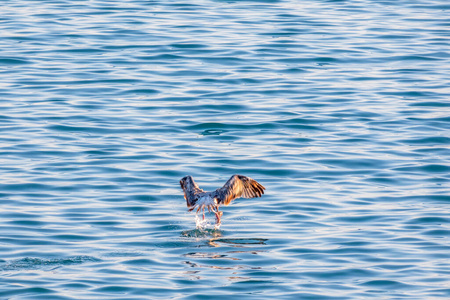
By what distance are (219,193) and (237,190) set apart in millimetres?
282

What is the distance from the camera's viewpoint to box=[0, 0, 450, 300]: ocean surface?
11414 mm

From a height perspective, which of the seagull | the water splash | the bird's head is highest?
the bird's head

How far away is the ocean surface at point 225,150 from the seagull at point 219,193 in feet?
1.33

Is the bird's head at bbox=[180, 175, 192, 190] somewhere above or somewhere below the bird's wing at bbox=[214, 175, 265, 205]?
above

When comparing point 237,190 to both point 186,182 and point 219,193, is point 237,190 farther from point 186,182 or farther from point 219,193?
point 186,182

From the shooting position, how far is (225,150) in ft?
52.7

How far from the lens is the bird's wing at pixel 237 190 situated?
12.7m

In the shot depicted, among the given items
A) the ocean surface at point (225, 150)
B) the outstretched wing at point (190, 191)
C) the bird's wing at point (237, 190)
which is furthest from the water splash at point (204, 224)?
the bird's wing at point (237, 190)

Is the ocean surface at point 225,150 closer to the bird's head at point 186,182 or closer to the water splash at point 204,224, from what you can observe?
the water splash at point 204,224

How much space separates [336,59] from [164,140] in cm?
684

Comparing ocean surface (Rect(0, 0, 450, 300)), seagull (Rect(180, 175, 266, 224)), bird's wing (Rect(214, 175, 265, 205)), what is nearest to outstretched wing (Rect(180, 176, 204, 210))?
seagull (Rect(180, 175, 266, 224))

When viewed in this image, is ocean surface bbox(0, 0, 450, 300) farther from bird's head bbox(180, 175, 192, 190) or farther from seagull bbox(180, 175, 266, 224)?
bird's head bbox(180, 175, 192, 190)

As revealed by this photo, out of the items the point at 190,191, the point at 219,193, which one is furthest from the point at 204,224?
the point at 219,193

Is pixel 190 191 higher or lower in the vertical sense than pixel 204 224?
higher
